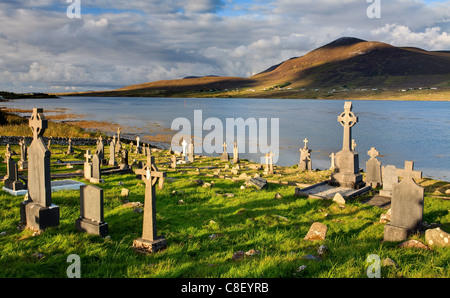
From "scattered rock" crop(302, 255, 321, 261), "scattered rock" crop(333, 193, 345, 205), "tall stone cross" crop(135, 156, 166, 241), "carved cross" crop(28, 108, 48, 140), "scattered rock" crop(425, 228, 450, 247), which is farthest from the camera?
"scattered rock" crop(333, 193, 345, 205)

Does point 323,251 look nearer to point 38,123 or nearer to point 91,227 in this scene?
point 91,227

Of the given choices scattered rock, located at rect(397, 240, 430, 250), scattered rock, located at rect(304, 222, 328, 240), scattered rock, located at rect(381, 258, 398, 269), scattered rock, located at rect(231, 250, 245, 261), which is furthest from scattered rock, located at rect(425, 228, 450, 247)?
scattered rock, located at rect(231, 250, 245, 261)

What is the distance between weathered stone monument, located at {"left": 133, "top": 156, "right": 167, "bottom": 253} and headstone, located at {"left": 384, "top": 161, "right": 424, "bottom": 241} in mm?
5530

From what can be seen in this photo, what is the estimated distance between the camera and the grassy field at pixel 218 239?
5.70 m

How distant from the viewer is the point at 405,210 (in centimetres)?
823

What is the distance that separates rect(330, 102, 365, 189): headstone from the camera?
47.6 ft

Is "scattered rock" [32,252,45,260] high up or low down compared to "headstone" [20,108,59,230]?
down

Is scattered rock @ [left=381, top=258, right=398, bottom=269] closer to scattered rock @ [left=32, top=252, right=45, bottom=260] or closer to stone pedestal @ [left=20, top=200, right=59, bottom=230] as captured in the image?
scattered rock @ [left=32, top=252, right=45, bottom=260]

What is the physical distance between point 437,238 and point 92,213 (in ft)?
25.6

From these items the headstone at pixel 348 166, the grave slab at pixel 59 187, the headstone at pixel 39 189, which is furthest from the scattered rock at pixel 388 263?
the grave slab at pixel 59 187

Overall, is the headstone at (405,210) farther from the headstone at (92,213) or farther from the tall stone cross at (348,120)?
the headstone at (92,213)

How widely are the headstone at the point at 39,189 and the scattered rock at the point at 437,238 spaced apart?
343 inches

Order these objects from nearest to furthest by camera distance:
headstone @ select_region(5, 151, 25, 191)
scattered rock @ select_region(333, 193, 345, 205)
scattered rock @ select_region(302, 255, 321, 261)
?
scattered rock @ select_region(302, 255, 321, 261) → headstone @ select_region(5, 151, 25, 191) → scattered rock @ select_region(333, 193, 345, 205)
